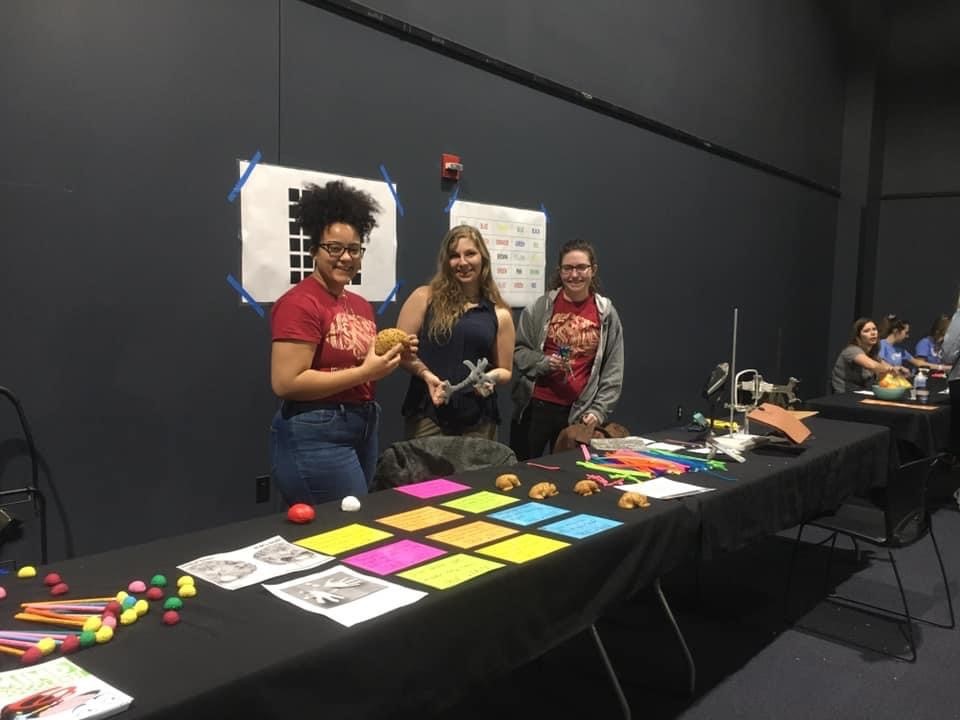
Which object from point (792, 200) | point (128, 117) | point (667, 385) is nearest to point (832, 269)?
point (792, 200)

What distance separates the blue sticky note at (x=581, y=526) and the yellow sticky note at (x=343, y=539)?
349 mm

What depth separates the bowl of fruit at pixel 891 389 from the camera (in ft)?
13.3

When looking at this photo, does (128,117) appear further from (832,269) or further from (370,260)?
(832,269)

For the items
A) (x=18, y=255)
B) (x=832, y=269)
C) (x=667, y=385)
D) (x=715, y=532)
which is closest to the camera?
(x=715, y=532)

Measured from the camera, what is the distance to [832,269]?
301 inches

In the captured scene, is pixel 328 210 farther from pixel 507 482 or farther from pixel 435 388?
pixel 507 482

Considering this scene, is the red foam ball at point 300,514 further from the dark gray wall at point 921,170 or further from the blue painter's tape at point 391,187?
the dark gray wall at point 921,170

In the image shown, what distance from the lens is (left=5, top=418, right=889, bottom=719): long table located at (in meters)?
→ 0.97

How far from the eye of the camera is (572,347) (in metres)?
2.88

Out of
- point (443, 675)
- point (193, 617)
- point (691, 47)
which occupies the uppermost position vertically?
point (691, 47)

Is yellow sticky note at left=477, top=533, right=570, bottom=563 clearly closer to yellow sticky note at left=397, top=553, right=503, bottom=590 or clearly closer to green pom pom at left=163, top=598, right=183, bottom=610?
yellow sticky note at left=397, top=553, right=503, bottom=590

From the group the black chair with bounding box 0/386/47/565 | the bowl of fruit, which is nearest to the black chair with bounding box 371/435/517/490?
the black chair with bounding box 0/386/47/565

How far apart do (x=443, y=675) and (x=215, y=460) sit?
5.72 feet

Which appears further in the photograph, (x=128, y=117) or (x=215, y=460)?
(x=215, y=460)
